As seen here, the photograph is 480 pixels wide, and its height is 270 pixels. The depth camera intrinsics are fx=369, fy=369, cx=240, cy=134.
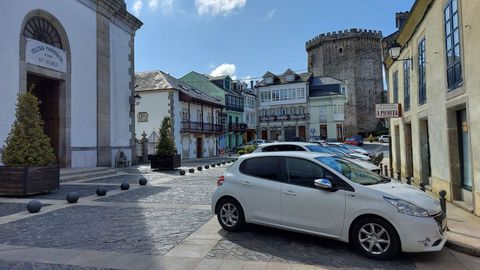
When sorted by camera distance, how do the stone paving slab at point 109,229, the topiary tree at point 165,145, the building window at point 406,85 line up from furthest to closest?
1. the topiary tree at point 165,145
2. the building window at point 406,85
3. the stone paving slab at point 109,229

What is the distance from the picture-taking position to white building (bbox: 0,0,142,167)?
14.5 metres

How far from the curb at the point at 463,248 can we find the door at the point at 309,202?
184cm

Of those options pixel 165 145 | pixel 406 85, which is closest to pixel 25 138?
pixel 165 145

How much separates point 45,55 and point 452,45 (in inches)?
612

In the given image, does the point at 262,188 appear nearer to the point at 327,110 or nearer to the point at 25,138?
the point at 25,138

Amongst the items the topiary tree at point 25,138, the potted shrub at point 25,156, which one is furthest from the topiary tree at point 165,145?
the topiary tree at point 25,138

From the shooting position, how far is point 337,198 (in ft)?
18.1

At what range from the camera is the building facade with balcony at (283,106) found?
191 feet

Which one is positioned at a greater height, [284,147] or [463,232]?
[284,147]

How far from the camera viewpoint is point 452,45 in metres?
8.87

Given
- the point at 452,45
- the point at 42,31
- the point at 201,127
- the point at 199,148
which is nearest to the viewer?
the point at 452,45

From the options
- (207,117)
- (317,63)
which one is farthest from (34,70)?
(317,63)

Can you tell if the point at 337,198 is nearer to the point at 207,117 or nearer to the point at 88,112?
the point at 88,112

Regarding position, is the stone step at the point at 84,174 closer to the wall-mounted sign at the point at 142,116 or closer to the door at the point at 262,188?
the door at the point at 262,188
